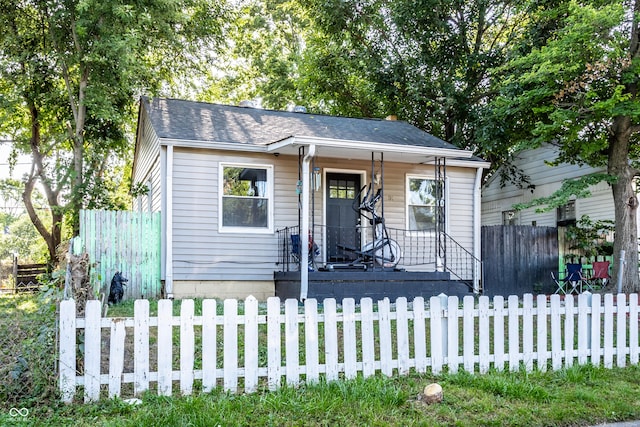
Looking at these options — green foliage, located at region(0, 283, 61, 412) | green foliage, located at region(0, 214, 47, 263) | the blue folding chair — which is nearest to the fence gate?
the blue folding chair

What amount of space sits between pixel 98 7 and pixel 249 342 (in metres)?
10.9

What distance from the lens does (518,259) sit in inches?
556

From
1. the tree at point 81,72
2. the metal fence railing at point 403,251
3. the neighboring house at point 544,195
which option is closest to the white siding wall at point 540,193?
the neighboring house at point 544,195

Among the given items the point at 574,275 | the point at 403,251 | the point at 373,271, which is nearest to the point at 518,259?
the point at 574,275

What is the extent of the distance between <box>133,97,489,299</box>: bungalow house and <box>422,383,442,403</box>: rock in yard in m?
5.14

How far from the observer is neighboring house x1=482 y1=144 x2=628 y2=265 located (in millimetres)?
15188

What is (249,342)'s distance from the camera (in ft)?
15.7

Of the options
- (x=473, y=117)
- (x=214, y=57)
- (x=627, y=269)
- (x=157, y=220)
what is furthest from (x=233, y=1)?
(x=627, y=269)

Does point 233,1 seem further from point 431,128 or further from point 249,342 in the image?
point 249,342

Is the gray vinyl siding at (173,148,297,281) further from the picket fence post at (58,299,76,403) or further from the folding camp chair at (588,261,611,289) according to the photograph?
the folding camp chair at (588,261,611,289)

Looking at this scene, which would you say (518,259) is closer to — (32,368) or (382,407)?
(382,407)

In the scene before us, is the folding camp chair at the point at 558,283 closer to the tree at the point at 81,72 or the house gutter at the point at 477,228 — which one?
the house gutter at the point at 477,228

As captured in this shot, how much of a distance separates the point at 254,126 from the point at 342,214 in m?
2.80

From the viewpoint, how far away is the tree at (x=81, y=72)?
533 inches
